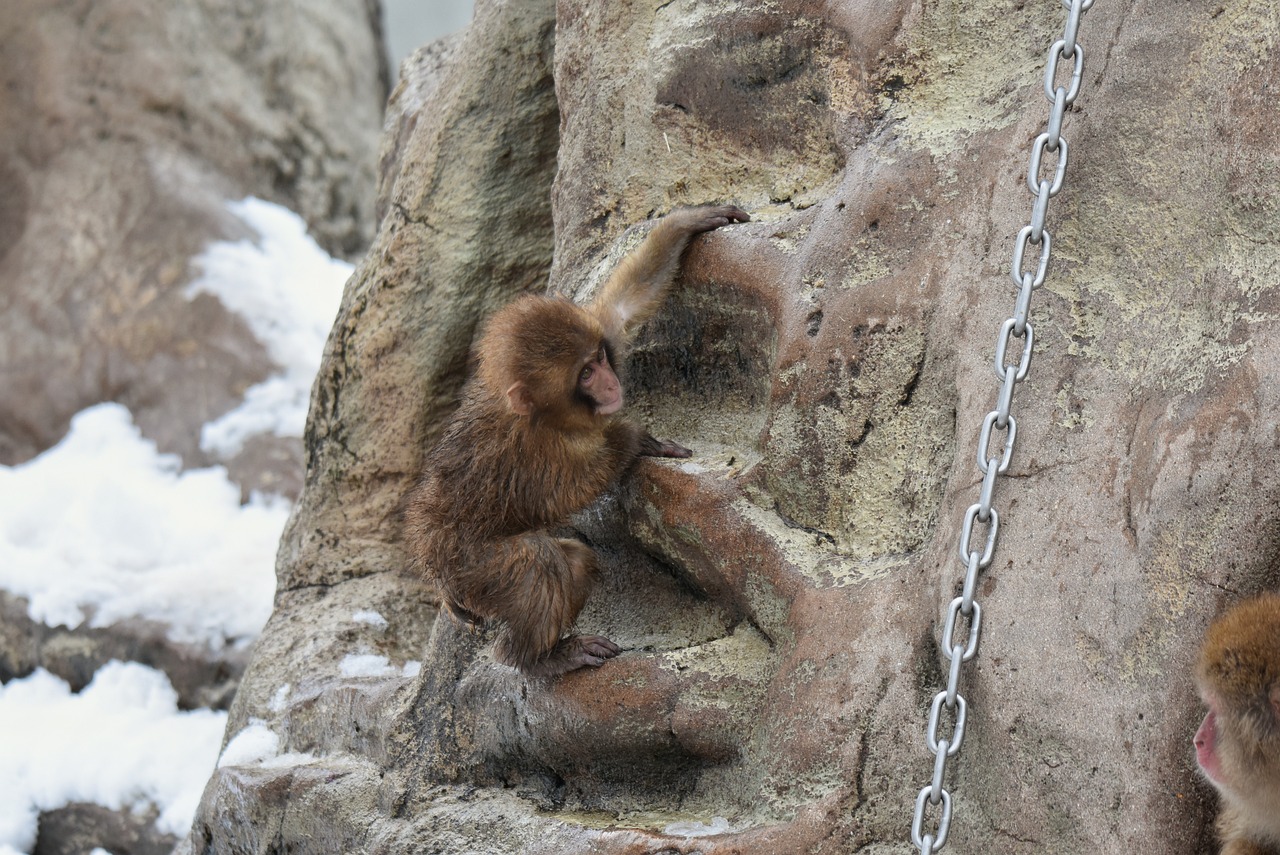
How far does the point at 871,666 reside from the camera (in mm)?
3041

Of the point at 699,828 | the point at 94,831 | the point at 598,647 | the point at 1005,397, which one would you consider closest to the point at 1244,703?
the point at 1005,397

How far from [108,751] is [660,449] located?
410cm

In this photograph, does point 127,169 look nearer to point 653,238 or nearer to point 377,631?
point 377,631

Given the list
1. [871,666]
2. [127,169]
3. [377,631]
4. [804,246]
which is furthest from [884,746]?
[127,169]

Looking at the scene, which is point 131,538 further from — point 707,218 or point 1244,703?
point 1244,703

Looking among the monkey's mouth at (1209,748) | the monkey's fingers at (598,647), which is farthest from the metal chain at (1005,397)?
the monkey's fingers at (598,647)

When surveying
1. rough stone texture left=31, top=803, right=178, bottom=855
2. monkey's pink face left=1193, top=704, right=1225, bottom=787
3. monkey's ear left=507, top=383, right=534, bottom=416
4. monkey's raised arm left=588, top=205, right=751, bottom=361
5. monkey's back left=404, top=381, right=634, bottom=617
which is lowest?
rough stone texture left=31, top=803, right=178, bottom=855

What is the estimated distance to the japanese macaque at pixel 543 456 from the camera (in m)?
3.58

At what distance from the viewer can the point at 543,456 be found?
3.69 meters

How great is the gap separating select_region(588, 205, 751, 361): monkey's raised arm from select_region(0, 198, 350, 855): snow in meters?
1.91

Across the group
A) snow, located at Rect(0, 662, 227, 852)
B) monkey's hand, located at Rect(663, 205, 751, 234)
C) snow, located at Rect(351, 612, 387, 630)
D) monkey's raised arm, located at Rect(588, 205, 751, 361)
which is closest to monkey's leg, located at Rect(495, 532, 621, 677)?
monkey's raised arm, located at Rect(588, 205, 751, 361)

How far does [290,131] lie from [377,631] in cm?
615

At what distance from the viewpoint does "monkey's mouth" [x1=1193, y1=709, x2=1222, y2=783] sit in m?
2.49

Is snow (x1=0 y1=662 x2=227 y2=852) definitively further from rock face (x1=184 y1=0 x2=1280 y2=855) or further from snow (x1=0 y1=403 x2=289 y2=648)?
rock face (x1=184 y1=0 x2=1280 y2=855)
